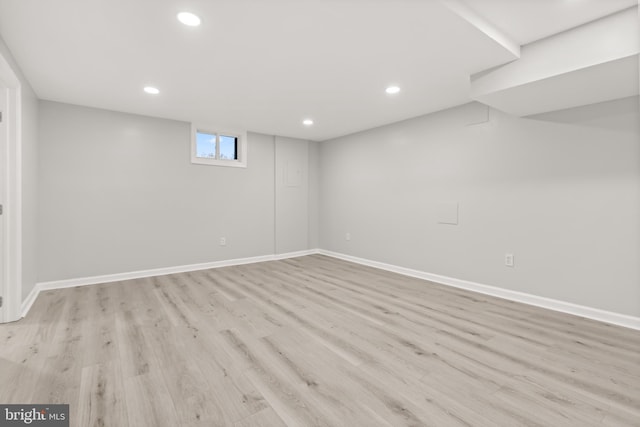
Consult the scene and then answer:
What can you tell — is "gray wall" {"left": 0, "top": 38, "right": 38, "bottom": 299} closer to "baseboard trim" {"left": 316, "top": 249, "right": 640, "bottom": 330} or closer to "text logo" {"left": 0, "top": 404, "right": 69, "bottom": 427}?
"text logo" {"left": 0, "top": 404, "right": 69, "bottom": 427}

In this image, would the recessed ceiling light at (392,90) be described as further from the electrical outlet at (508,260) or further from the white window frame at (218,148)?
the white window frame at (218,148)

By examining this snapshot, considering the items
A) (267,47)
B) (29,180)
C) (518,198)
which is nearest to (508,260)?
(518,198)

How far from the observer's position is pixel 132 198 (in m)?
4.27

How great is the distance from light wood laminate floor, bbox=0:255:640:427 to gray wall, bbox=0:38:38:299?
0.40m

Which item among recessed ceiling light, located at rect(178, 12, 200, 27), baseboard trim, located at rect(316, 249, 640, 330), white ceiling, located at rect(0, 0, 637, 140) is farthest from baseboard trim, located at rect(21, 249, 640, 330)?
recessed ceiling light, located at rect(178, 12, 200, 27)

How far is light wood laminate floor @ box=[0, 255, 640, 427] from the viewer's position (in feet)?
5.12

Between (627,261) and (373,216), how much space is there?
10.1ft

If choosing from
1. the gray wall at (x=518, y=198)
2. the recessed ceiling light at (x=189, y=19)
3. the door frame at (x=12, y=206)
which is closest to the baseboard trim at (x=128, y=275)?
the door frame at (x=12, y=206)

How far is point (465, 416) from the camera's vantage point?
1527 mm

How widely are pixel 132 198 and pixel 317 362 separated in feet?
12.0

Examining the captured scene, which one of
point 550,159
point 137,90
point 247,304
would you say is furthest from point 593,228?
point 137,90

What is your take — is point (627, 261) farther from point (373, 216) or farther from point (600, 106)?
point (373, 216)

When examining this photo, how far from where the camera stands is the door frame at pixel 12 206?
260 cm

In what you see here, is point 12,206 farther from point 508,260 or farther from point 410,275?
point 508,260
